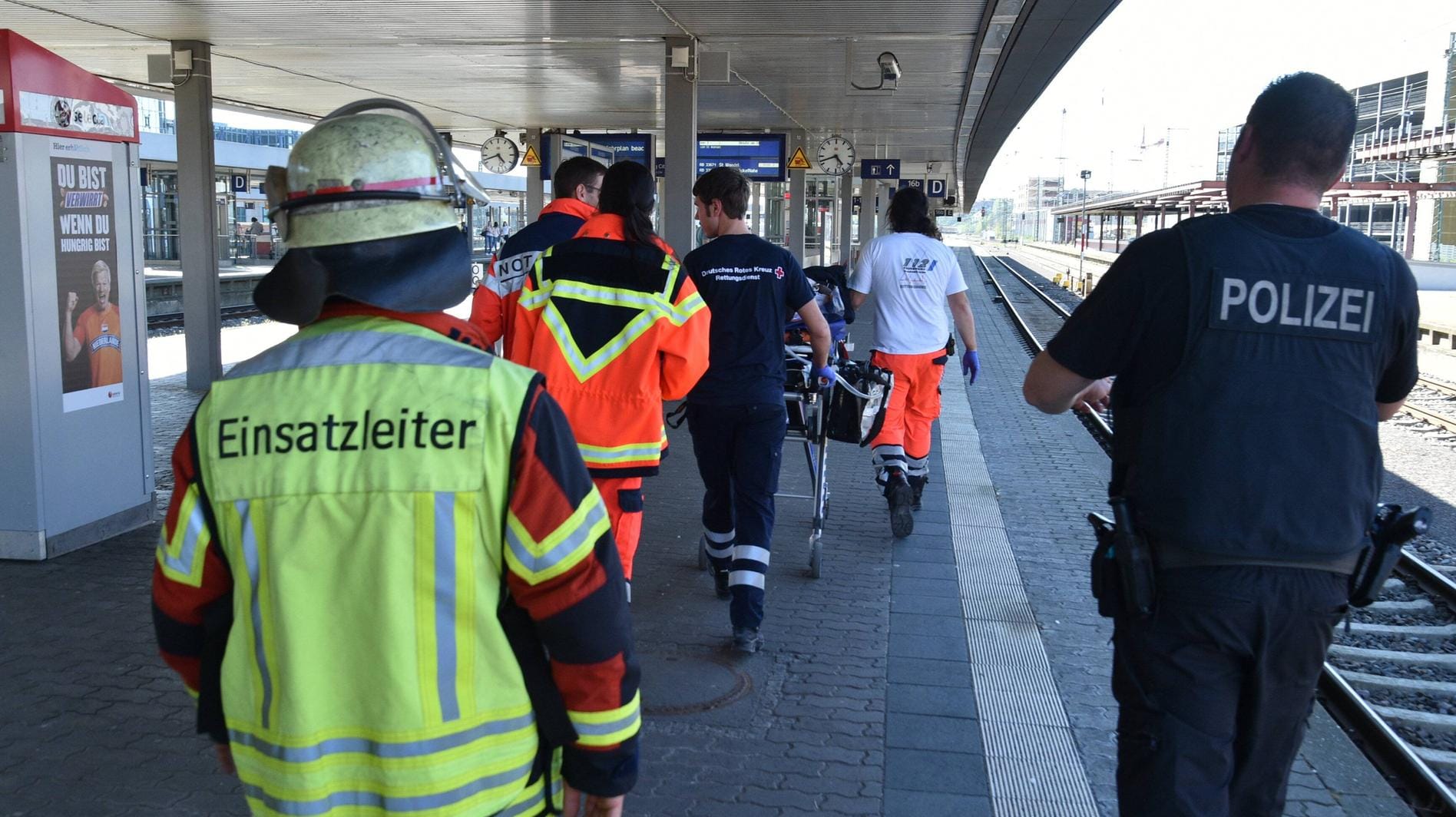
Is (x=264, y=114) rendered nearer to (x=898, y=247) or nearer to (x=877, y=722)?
(x=898, y=247)

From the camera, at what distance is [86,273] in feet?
22.9

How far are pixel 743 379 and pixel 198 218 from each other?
9981 mm

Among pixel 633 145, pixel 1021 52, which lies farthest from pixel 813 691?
pixel 633 145

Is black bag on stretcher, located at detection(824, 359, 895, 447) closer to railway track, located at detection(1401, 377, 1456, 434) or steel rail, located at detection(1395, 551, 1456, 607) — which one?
steel rail, located at detection(1395, 551, 1456, 607)

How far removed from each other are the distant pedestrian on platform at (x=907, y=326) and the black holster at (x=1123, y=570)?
4494 millimetres

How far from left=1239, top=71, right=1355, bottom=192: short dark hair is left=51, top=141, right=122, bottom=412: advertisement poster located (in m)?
6.21

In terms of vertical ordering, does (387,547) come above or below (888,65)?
below

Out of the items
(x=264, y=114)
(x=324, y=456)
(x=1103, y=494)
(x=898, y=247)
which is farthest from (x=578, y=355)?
(x=264, y=114)

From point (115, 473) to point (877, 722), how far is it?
4889mm

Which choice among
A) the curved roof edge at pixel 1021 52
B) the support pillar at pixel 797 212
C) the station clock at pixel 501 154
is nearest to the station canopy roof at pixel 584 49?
the curved roof edge at pixel 1021 52

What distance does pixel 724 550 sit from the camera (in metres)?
6.07

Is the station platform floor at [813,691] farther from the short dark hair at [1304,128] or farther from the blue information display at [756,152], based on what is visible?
the blue information display at [756,152]

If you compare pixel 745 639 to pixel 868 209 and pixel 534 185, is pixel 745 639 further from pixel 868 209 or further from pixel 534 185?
pixel 868 209

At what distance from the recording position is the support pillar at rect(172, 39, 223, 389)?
1338 centimetres
